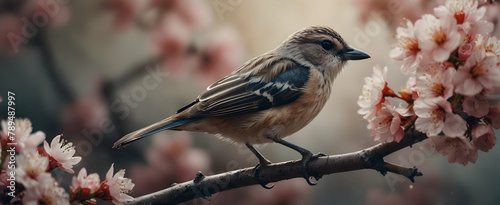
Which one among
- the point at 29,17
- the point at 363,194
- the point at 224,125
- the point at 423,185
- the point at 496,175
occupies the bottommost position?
the point at 496,175

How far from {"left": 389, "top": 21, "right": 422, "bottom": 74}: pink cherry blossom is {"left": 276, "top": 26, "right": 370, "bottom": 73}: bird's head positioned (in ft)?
1.52

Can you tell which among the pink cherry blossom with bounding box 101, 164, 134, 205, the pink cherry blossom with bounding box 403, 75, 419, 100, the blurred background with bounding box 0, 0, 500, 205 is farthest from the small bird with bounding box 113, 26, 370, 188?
the pink cherry blossom with bounding box 403, 75, 419, 100

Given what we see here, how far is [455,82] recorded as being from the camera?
759 millimetres

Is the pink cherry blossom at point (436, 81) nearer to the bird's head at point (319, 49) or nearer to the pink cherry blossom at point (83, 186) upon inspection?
the bird's head at point (319, 49)

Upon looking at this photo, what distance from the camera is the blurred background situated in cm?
145

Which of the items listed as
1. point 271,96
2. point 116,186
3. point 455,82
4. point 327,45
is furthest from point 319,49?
point 116,186

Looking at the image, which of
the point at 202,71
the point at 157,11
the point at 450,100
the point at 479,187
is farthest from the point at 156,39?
the point at 479,187

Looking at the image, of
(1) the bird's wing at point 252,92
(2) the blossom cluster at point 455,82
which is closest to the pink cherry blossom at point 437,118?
(2) the blossom cluster at point 455,82

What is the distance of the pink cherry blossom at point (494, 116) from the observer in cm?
79

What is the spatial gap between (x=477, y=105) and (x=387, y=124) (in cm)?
17

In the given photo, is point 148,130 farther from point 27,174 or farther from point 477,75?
point 477,75

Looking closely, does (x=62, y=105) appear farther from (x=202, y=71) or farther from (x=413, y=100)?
(x=413, y=100)

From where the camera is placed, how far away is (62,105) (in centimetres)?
148

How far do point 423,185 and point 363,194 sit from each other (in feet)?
0.78
